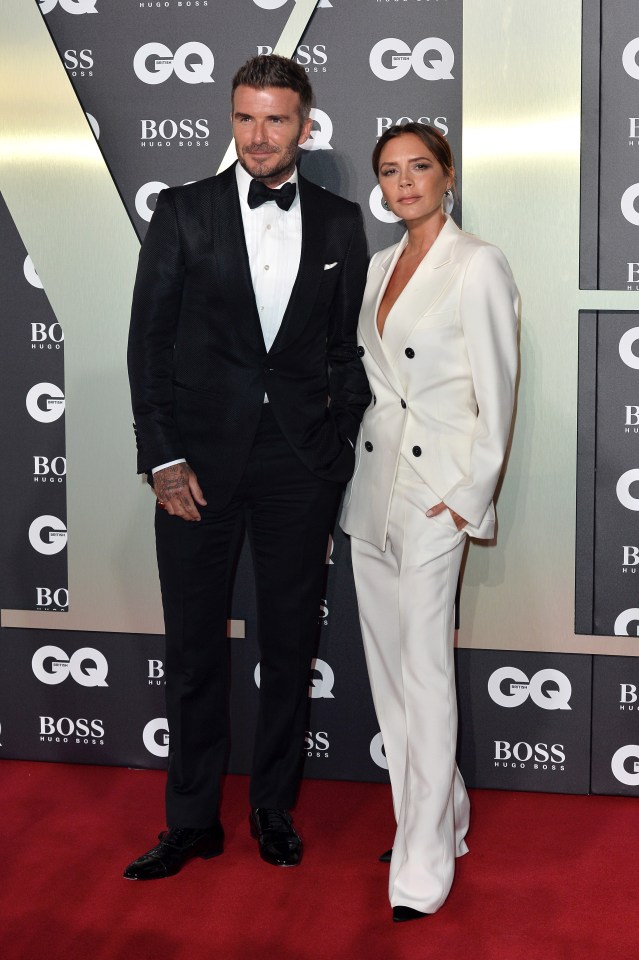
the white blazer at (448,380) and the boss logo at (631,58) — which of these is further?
the boss logo at (631,58)

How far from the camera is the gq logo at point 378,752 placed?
3473 mm

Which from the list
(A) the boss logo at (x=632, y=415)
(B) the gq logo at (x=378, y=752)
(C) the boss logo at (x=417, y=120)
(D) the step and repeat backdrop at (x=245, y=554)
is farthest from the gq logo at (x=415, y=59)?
(B) the gq logo at (x=378, y=752)

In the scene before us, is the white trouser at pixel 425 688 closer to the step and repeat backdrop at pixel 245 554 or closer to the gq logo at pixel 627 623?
the step and repeat backdrop at pixel 245 554

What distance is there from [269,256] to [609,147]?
121 cm

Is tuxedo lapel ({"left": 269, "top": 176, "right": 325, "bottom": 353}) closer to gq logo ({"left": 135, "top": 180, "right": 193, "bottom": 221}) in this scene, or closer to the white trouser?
the white trouser

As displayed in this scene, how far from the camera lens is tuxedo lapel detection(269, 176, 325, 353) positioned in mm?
2703

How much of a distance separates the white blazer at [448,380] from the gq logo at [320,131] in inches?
30.6

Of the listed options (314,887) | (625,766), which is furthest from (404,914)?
(625,766)

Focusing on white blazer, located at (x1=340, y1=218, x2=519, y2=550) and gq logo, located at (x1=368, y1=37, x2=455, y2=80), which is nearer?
white blazer, located at (x1=340, y1=218, x2=519, y2=550)

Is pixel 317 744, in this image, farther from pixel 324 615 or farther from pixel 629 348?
pixel 629 348

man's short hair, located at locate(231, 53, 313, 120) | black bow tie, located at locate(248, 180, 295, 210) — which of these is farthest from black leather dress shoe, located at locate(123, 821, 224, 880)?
man's short hair, located at locate(231, 53, 313, 120)

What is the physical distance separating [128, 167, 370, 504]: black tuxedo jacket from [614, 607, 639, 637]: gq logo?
116 centimetres

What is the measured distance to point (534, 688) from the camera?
11.1 ft

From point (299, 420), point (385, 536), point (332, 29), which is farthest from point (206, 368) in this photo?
point (332, 29)
